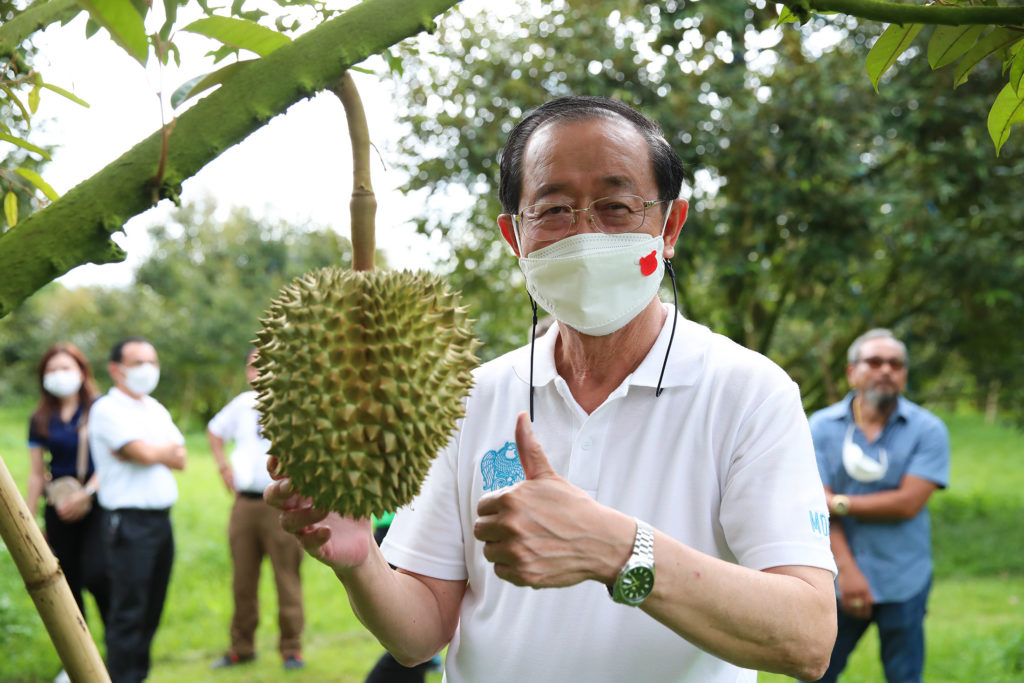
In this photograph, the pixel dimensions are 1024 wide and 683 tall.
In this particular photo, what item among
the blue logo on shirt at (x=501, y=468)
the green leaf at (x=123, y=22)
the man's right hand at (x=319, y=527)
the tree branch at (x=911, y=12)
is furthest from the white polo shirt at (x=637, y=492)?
the green leaf at (x=123, y=22)

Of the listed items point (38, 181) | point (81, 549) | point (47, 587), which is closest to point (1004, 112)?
point (38, 181)

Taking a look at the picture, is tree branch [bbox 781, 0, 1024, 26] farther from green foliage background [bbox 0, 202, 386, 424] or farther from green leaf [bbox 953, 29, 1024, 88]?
green foliage background [bbox 0, 202, 386, 424]

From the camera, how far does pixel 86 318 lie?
24.5 m

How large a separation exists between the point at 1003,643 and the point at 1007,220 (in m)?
2.96

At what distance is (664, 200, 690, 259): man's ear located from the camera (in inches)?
68.4

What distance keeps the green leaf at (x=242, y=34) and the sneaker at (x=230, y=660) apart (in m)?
5.76

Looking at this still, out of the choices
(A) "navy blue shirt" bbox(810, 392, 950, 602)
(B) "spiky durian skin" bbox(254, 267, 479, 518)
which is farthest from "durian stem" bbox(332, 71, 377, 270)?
(A) "navy blue shirt" bbox(810, 392, 950, 602)

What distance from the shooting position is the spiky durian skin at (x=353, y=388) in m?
1.11

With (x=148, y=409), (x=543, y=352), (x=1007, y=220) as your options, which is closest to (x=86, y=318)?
(x=148, y=409)

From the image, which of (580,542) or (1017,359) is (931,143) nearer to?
(1017,359)

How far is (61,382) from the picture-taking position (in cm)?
508

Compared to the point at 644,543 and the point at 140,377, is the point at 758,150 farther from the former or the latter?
the point at 644,543

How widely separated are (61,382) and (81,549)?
931 millimetres

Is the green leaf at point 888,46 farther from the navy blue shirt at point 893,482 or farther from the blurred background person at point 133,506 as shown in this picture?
the blurred background person at point 133,506
